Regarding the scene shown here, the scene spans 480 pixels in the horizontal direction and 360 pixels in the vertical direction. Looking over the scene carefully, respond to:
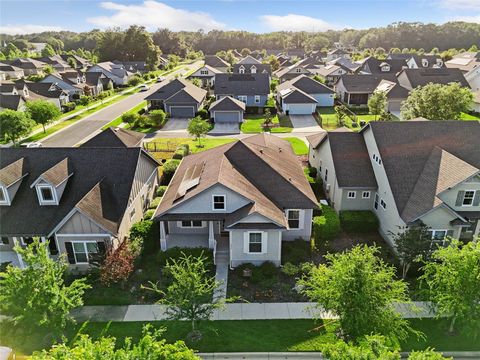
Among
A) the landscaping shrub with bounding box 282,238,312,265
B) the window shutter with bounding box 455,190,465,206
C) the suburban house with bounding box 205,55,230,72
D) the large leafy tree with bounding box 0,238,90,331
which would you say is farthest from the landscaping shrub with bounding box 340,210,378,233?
the suburban house with bounding box 205,55,230,72

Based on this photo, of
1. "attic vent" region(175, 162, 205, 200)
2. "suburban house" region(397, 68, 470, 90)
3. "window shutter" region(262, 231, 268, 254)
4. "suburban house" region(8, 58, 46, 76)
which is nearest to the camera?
"window shutter" region(262, 231, 268, 254)

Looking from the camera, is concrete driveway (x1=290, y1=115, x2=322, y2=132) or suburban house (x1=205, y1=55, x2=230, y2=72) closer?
concrete driveway (x1=290, y1=115, x2=322, y2=132)

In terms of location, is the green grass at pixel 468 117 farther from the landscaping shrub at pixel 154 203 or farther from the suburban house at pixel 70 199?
the suburban house at pixel 70 199

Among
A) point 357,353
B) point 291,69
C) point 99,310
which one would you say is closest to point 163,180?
point 99,310

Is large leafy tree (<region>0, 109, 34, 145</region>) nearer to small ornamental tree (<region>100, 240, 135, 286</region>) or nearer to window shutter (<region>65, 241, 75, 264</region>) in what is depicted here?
window shutter (<region>65, 241, 75, 264</region>)

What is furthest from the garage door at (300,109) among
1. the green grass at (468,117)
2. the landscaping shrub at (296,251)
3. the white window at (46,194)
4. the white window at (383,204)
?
the white window at (46,194)

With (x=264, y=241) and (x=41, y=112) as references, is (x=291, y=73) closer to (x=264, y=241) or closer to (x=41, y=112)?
(x=41, y=112)
